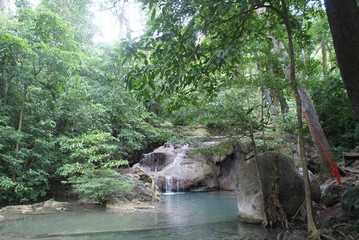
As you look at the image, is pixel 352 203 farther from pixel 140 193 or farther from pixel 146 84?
pixel 140 193

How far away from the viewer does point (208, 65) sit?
12.8 feet

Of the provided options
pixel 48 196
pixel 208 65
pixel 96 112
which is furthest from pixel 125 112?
pixel 208 65

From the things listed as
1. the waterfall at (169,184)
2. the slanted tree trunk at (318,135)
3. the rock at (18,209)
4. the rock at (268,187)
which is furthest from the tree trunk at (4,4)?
the rock at (268,187)

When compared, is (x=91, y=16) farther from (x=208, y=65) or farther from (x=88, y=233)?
(x=208, y=65)

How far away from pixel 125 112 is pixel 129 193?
658 cm

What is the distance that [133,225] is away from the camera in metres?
7.58

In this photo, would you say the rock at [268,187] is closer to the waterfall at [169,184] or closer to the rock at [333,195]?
the rock at [333,195]

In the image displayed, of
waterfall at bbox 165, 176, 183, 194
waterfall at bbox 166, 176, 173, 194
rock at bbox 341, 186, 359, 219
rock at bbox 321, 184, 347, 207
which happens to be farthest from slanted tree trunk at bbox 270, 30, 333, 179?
waterfall at bbox 166, 176, 173, 194

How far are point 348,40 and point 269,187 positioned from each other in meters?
5.46

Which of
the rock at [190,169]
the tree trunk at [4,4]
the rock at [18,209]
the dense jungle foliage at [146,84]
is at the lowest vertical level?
the rock at [18,209]

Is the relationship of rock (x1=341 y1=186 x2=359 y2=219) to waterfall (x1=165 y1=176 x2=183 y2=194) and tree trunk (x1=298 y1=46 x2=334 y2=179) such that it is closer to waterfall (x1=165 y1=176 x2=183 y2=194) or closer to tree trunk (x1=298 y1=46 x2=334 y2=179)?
tree trunk (x1=298 y1=46 x2=334 y2=179)

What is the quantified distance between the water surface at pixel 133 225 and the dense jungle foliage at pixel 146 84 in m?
1.32

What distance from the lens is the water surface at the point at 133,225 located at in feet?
21.2

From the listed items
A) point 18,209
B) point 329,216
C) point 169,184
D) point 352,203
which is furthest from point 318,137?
point 18,209
